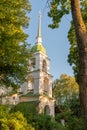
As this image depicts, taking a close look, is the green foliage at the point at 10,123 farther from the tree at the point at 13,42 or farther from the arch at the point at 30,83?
the arch at the point at 30,83

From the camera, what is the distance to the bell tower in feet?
138

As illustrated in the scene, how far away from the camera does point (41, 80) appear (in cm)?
4272

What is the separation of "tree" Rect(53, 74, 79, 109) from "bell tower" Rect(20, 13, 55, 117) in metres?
15.5

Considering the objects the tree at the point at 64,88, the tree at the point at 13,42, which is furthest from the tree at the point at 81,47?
the tree at the point at 64,88

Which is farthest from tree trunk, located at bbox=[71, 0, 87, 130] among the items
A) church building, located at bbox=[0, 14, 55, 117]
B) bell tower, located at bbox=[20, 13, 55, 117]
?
bell tower, located at bbox=[20, 13, 55, 117]

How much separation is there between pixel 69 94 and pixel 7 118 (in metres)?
45.5

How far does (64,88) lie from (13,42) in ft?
127

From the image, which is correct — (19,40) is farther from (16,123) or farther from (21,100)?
(21,100)

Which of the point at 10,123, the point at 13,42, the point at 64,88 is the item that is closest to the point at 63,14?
the point at 10,123

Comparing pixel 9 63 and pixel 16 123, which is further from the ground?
→ pixel 9 63

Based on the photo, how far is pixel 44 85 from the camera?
44.2 metres

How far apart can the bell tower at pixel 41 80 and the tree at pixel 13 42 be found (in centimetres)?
1621

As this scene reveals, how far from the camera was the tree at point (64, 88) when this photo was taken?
59.8m

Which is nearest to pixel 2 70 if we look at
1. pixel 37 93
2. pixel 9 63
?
pixel 9 63
